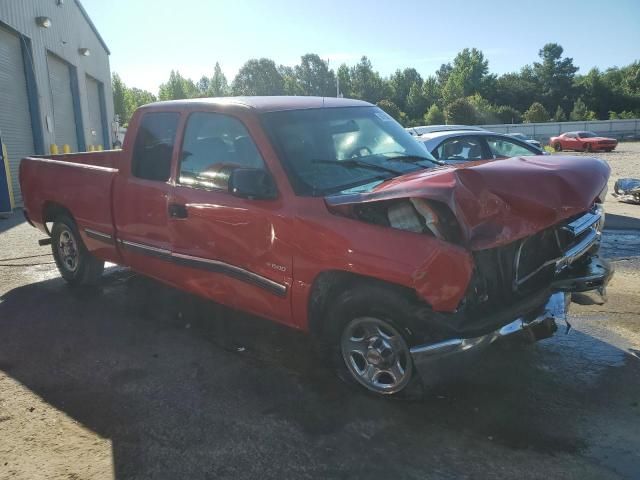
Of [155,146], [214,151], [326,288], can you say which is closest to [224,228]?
[214,151]

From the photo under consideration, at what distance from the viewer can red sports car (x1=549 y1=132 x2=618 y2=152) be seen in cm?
3512

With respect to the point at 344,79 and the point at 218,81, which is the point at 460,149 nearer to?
the point at 344,79

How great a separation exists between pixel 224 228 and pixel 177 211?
59cm

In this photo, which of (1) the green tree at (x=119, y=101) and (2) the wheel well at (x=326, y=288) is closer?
(2) the wheel well at (x=326, y=288)

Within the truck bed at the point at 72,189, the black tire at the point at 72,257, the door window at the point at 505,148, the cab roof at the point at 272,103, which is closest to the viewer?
the cab roof at the point at 272,103

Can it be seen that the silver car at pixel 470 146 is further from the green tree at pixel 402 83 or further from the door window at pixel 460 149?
the green tree at pixel 402 83

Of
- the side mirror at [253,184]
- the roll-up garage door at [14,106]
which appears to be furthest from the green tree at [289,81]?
the side mirror at [253,184]

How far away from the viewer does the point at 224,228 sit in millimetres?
3928

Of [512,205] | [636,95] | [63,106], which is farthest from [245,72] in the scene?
[512,205]

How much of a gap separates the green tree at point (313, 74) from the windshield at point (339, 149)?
358 feet

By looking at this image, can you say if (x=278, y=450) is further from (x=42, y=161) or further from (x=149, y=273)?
(x=42, y=161)

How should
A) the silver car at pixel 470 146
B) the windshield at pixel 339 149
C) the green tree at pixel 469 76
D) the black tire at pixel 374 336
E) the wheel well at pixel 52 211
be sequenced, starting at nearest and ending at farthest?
the black tire at pixel 374 336
the windshield at pixel 339 149
the wheel well at pixel 52 211
the silver car at pixel 470 146
the green tree at pixel 469 76

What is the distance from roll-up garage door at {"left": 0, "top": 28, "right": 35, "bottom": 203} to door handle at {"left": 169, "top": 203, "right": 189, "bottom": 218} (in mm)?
11614

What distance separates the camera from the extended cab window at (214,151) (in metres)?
3.94
